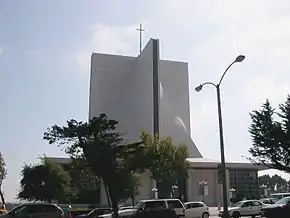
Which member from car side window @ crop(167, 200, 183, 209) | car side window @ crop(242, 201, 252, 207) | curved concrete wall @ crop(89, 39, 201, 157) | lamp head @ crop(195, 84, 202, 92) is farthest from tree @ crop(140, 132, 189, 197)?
curved concrete wall @ crop(89, 39, 201, 157)

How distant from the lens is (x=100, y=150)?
30750mm

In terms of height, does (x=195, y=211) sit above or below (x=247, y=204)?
below

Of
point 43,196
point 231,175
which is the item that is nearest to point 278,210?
point 43,196

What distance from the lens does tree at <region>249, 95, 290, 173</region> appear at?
32.8m

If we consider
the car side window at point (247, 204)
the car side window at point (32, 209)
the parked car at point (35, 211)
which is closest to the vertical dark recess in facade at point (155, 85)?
the car side window at point (247, 204)

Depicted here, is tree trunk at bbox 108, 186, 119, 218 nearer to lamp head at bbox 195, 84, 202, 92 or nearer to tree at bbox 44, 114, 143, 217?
tree at bbox 44, 114, 143, 217

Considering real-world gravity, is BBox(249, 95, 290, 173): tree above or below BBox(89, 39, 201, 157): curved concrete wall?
below

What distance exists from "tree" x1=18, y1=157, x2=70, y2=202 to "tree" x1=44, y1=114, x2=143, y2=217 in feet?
53.5

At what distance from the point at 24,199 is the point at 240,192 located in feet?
154

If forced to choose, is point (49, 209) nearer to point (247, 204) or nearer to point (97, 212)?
point (97, 212)

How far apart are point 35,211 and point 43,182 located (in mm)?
22801

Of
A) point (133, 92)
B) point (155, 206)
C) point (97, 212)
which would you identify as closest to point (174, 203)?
point (155, 206)

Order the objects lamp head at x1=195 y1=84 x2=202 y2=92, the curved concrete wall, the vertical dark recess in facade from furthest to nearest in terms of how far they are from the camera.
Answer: the curved concrete wall < the vertical dark recess in facade < lamp head at x1=195 y1=84 x2=202 y2=92

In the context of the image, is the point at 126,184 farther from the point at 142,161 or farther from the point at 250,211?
the point at 250,211
